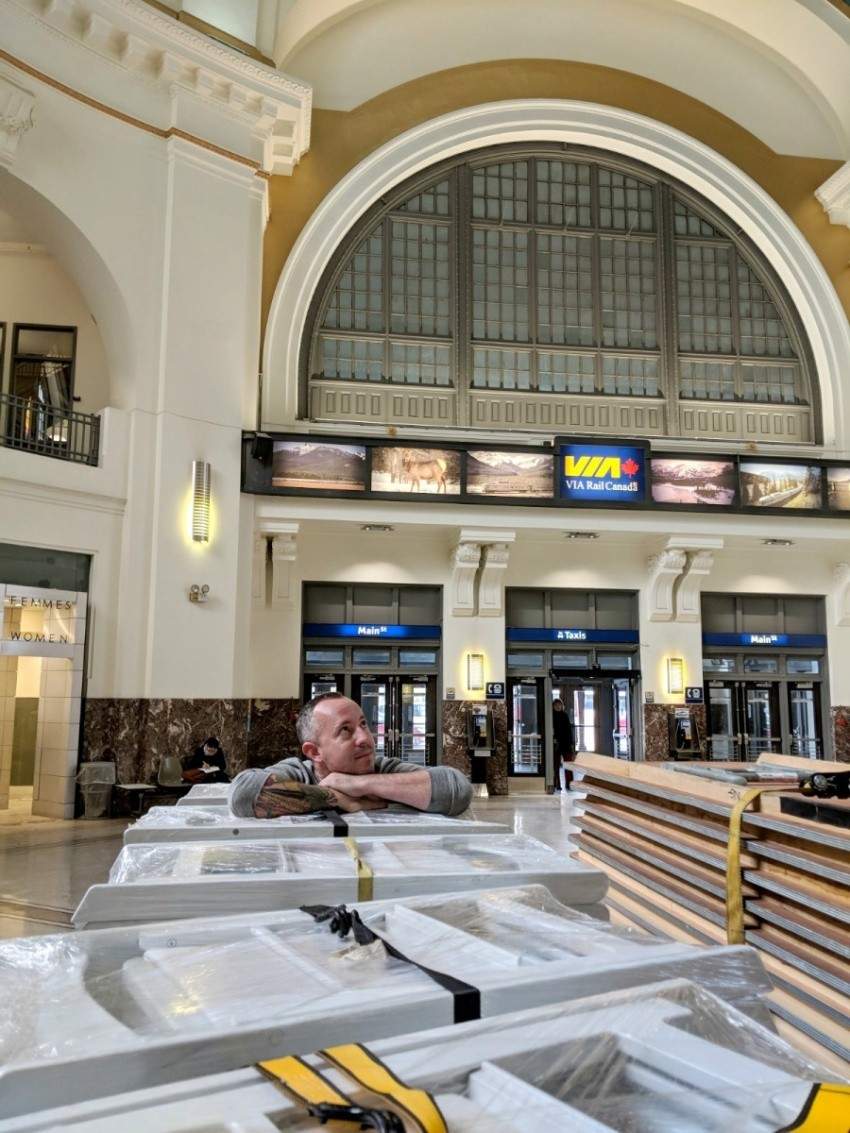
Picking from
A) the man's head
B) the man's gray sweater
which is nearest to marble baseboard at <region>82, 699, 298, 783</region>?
the man's gray sweater

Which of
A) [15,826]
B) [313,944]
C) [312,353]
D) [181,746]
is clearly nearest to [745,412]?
[312,353]

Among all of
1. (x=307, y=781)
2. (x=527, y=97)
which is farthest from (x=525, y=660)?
(x=307, y=781)

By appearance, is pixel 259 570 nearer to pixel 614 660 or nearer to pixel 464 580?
pixel 464 580

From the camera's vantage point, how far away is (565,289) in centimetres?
1620

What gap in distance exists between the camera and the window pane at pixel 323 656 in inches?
587

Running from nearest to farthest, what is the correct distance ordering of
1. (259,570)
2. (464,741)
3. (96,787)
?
(96,787), (259,570), (464,741)

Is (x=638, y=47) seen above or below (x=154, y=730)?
above

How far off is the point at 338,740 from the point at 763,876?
161 centimetres

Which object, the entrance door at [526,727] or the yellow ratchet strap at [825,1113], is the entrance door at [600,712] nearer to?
the entrance door at [526,727]

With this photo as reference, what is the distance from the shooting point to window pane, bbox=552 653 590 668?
613 inches

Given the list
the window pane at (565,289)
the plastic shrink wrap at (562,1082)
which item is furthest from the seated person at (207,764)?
the plastic shrink wrap at (562,1082)

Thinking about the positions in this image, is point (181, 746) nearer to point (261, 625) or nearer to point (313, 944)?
point (261, 625)

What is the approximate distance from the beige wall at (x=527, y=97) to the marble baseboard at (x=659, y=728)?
26.1 ft

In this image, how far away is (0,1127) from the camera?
0.85m
